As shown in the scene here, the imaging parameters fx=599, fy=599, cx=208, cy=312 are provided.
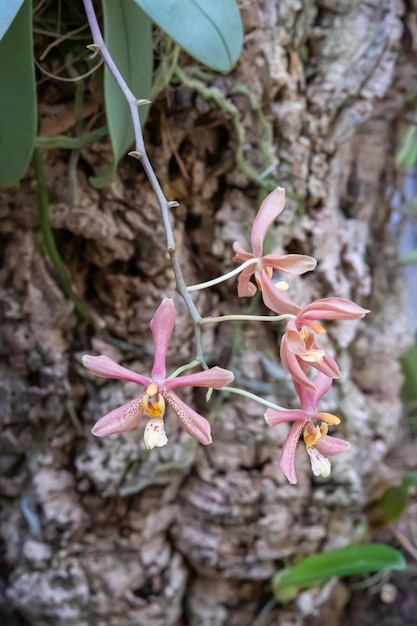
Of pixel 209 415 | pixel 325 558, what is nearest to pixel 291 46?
pixel 209 415

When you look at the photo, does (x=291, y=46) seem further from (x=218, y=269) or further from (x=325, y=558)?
(x=325, y=558)

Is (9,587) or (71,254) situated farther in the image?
(9,587)

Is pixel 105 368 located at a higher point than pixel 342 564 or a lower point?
higher

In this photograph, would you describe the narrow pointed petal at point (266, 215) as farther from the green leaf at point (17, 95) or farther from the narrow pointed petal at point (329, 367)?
the green leaf at point (17, 95)

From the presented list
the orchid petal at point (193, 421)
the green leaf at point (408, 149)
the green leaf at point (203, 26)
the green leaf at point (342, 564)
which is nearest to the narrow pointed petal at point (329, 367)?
the orchid petal at point (193, 421)

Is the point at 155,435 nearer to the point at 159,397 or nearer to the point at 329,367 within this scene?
the point at 159,397

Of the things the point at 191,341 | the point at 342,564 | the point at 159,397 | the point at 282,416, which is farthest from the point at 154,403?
the point at 342,564
